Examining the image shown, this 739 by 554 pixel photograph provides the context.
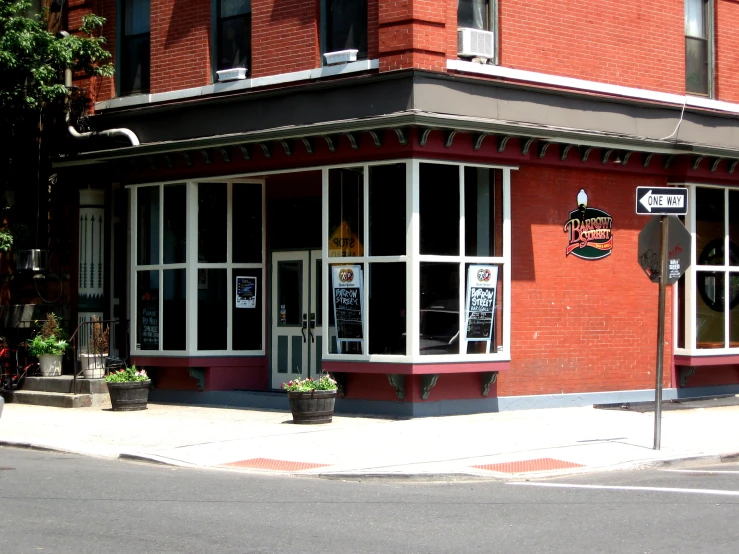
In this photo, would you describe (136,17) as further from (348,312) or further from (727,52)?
(727,52)

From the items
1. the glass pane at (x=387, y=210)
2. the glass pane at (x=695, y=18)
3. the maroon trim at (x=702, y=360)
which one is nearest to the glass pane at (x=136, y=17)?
the glass pane at (x=387, y=210)

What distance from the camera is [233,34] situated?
17.9 m

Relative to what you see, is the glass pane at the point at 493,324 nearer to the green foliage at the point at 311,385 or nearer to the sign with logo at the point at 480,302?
the sign with logo at the point at 480,302

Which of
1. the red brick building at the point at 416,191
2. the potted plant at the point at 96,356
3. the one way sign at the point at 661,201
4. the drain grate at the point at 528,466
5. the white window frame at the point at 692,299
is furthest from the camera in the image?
the potted plant at the point at 96,356

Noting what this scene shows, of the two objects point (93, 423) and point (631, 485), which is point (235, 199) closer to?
point (93, 423)

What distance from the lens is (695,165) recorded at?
18062 millimetres

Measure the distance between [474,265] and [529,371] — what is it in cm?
202

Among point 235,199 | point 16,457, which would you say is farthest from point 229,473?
point 235,199

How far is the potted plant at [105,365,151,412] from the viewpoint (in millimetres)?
17016

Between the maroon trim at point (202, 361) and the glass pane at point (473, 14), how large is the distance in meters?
6.46

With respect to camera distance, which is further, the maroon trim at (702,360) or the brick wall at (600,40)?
→ the maroon trim at (702,360)

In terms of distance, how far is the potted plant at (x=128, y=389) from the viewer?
Answer: 55.8ft

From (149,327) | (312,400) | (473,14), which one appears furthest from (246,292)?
(473,14)

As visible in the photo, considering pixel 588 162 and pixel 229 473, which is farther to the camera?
pixel 588 162
